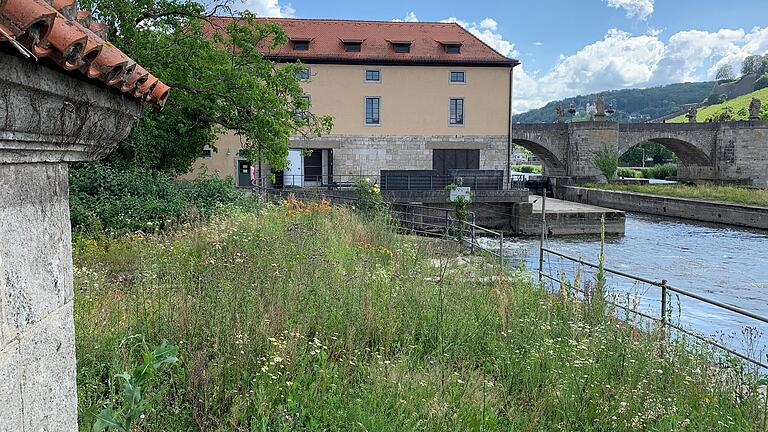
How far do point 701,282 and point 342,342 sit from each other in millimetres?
14585

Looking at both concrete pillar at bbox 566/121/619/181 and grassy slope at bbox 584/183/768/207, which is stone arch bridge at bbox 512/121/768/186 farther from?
grassy slope at bbox 584/183/768/207

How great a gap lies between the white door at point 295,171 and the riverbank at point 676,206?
19.5m

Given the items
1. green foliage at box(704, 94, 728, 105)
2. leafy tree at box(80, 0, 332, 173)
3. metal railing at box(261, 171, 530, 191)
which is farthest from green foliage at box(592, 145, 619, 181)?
green foliage at box(704, 94, 728, 105)

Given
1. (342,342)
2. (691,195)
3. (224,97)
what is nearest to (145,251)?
(342,342)

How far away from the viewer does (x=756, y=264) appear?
754 inches

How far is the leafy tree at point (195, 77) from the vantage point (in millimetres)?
14984

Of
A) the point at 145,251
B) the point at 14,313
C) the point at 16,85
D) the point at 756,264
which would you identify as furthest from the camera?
the point at 756,264

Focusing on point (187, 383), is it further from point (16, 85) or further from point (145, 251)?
point (145, 251)

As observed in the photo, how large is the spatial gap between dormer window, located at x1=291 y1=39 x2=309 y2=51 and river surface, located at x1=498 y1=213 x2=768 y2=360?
17.4m

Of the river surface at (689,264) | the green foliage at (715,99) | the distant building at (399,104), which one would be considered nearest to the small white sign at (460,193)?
the river surface at (689,264)

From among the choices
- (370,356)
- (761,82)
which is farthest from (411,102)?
(761,82)

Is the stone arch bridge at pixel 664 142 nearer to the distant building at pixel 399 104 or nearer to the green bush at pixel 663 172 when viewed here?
the green bush at pixel 663 172

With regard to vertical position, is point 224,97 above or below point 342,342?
above

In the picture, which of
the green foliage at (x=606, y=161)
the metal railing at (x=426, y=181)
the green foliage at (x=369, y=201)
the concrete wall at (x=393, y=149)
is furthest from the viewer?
the green foliage at (x=606, y=161)
